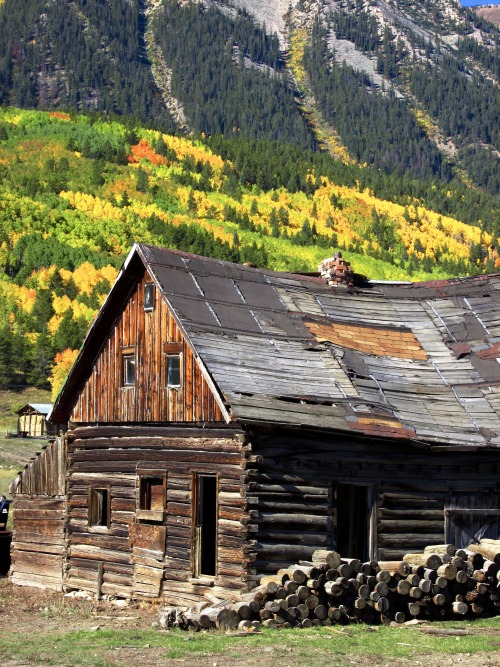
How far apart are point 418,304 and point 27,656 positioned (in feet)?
53.0

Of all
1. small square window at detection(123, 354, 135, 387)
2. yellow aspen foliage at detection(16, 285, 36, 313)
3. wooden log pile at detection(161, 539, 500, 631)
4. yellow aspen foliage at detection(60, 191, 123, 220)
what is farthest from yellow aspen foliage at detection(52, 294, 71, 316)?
wooden log pile at detection(161, 539, 500, 631)

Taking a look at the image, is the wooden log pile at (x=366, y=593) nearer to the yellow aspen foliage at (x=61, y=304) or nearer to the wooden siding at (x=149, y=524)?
the wooden siding at (x=149, y=524)

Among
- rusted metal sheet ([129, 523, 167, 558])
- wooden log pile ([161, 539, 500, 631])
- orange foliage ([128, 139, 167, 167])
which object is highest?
orange foliage ([128, 139, 167, 167])

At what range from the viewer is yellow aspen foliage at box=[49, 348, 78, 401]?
84875mm

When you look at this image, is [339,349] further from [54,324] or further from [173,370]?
[54,324]

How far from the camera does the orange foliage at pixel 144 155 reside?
570 feet

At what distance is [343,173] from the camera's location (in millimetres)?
181750

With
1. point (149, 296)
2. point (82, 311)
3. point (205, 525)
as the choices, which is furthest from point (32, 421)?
point (149, 296)

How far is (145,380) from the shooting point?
24.2 meters

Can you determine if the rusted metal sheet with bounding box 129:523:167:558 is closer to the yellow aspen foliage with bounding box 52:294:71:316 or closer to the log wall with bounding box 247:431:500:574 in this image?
the log wall with bounding box 247:431:500:574

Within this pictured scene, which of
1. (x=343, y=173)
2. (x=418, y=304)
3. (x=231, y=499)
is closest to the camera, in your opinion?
(x=231, y=499)

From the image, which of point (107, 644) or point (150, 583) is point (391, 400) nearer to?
point (150, 583)

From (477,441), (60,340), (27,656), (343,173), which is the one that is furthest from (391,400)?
(343,173)

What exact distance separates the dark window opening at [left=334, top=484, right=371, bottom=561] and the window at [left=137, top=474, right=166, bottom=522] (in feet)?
12.3
